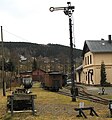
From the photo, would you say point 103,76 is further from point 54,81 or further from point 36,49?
point 36,49

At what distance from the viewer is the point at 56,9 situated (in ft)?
88.6

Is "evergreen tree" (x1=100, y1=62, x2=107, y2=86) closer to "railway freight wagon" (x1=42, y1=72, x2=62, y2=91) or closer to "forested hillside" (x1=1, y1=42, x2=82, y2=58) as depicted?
"railway freight wagon" (x1=42, y1=72, x2=62, y2=91)

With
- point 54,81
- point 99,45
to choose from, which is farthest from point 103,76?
point 54,81

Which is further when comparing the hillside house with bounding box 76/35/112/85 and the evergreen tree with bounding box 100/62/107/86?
the hillside house with bounding box 76/35/112/85

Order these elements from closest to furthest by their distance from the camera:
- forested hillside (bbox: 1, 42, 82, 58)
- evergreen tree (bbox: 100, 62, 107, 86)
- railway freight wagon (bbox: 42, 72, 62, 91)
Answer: railway freight wagon (bbox: 42, 72, 62, 91), evergreen tree (bbox: 100, 62, 107, 86), forested hillside (bbox: 1, 42, 82, 58)

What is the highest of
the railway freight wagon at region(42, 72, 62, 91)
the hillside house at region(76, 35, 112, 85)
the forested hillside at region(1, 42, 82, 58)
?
the forested hillside at region(1, 42, 82, 58)

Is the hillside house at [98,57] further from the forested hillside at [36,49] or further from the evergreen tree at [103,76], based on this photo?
the forested hillside at [36,49]

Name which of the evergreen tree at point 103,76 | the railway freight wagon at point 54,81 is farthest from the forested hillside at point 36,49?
the railway freight wagon at point 54,81

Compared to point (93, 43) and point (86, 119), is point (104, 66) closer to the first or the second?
point (93, 43)

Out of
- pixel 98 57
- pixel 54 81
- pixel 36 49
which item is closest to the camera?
pixel 54 81

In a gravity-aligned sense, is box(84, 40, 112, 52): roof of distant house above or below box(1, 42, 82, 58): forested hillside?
below

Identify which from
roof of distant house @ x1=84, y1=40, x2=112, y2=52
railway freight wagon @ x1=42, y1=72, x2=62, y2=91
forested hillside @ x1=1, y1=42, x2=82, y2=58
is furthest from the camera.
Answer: forested hillside @ x1=1, y1=42, x2=82, y2=58

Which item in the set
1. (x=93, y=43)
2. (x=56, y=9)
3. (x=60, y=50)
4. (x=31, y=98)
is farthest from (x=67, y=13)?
(x=60, y=50)

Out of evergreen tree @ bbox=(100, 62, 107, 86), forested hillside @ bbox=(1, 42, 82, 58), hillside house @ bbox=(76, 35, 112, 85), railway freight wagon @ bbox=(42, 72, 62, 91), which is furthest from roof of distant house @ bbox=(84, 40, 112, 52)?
forested hillside @ bbox=(1, 42, 82, 58)
